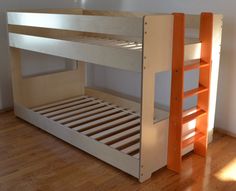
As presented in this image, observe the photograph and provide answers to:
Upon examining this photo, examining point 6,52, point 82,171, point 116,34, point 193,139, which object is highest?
point 116,34

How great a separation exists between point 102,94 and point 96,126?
649 millimetres

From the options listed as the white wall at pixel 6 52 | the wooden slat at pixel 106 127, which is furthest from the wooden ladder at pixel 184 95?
the white wall at pixel 6 52

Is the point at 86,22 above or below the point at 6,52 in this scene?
above

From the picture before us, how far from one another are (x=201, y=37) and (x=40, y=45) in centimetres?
114

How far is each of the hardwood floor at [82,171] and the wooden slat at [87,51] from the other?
2.10ft

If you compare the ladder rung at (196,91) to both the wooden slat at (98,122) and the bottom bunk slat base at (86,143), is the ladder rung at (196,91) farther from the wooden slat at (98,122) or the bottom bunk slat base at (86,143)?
the wooden slat at (98,122)

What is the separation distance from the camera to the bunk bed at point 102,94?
1.68m

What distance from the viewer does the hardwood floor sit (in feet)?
5.75

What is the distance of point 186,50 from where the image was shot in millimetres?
1825

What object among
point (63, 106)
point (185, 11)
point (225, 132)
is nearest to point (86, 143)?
point (63, 106)

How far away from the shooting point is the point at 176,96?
1.83 meters

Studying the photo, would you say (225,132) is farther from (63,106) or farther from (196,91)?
(63,106)

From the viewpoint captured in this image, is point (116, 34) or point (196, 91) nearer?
point (116, 34)

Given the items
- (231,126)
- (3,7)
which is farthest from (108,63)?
(3,7)
